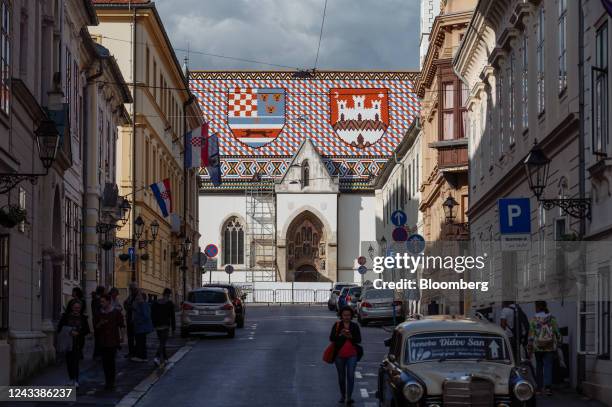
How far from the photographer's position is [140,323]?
28.2m

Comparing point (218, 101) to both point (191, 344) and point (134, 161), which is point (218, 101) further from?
point (191, 344)

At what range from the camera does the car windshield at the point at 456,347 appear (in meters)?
15.3

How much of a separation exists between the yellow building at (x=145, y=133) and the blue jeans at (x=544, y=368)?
71.1 feet

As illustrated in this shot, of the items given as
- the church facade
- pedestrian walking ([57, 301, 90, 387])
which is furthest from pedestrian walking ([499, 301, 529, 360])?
the church facade

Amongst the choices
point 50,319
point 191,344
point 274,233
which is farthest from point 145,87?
point 274,233

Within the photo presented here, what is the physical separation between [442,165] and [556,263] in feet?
81.9

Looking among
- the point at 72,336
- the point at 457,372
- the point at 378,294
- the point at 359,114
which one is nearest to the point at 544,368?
the point at 457,372

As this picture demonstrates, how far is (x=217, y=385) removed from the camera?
893 inches

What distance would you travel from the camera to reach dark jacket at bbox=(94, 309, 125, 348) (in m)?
22.0

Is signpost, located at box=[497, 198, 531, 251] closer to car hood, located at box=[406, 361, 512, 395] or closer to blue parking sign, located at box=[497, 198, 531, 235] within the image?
blue parking sign, located at box=[497, 198, 531, 235]

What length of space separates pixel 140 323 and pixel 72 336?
23.2 feet

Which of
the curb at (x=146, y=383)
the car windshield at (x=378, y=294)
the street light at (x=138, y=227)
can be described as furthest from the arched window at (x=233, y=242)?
the curb at (x=146, y=383)

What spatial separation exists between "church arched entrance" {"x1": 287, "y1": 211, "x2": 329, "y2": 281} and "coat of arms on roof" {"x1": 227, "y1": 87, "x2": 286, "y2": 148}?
22.5 feet

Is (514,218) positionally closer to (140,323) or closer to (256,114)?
(140,323)
